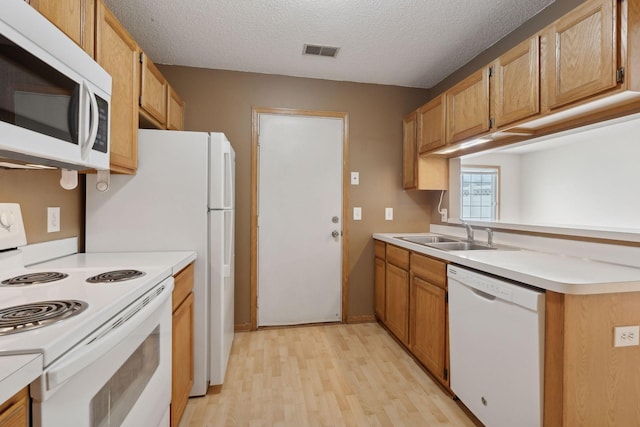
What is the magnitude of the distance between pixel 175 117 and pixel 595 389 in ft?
9.95

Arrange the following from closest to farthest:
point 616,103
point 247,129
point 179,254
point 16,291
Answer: point 16,291 < point 616,103 < point 179,254 < point 247,129

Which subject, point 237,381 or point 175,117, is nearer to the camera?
point 237,381

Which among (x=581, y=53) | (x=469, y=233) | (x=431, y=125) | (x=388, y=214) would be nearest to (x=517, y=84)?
(x=581, y=53)

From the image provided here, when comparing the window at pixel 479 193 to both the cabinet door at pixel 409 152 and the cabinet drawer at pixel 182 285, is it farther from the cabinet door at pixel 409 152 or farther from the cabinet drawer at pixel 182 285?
the cabinet drawer at pixel 182 285

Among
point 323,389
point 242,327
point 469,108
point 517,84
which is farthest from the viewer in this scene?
point 242,327

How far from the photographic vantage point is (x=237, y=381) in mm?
2113

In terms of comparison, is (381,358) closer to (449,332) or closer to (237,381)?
(449,332)

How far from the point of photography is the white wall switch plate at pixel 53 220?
1.61 m

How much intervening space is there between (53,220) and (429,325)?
7.58 feet

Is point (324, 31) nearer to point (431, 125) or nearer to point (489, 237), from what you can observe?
→ point (431, 125)

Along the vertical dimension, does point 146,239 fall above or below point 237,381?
above

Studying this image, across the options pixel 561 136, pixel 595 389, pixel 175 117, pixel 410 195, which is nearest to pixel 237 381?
pixel 595 389

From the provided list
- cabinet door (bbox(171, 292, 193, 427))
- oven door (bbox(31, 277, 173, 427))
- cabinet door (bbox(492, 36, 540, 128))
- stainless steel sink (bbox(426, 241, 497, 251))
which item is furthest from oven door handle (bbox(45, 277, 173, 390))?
cabinet door (bbox(492, 36, 540, 128))

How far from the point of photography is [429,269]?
210 centimetres
